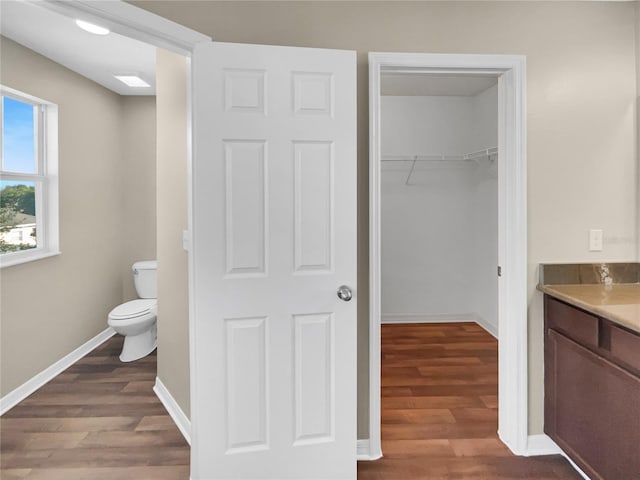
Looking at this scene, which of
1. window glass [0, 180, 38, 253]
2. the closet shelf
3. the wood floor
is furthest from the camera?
the closet shelf

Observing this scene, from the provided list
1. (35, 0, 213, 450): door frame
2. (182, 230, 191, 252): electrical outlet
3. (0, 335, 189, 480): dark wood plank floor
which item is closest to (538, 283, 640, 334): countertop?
(35, 0, 213, 450): door frame

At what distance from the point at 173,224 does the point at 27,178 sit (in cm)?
139

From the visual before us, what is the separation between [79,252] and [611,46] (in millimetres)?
3940

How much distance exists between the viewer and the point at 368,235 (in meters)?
2.14

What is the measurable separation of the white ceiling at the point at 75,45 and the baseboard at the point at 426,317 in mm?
3340

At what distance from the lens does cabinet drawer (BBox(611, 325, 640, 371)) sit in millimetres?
1594

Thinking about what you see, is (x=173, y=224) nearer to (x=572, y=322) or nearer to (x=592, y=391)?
(x=572, y=322)

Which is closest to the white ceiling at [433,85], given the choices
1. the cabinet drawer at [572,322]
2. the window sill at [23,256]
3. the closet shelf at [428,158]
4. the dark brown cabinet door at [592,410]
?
the closet shelf at [428,158]

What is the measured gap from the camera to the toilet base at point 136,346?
138 inches

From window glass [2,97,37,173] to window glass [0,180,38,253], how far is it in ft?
0.42

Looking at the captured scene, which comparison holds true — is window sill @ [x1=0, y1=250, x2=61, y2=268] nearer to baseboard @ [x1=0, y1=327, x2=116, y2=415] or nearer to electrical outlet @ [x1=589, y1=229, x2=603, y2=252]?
baseboard @ [x1=0, y1=327, x2=116, y2=415]

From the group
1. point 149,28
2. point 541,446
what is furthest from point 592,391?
point 149,28

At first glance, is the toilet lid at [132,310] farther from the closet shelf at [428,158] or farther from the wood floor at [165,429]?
the closet shelf at [428,158]

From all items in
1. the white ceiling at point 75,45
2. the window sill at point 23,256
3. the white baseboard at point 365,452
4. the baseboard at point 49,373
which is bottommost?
the white baseboard at point 365,452
